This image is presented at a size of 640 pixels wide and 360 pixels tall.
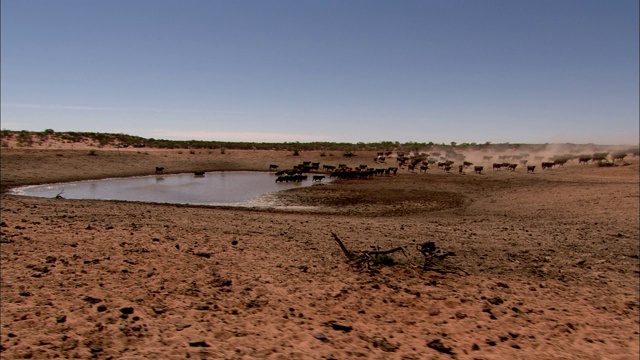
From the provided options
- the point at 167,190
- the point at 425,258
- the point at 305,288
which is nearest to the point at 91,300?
the point at 305,288

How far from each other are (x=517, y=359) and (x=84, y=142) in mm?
76555

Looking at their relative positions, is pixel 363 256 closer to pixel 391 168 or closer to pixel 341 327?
pixel 341 327

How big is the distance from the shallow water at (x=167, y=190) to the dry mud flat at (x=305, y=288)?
8001 millimetres

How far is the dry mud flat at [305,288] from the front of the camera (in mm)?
6008

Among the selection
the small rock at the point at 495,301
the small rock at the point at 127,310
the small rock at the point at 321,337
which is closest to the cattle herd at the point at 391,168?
the small rock at the point at 495,301

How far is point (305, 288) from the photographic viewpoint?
8.33m

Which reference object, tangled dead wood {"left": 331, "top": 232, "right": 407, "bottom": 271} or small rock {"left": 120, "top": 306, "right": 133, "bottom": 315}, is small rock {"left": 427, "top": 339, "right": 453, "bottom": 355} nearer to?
tangled dead wood {"left": 331, "top": 232, "right": 407, "bottom": 271}

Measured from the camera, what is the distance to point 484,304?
301 inches

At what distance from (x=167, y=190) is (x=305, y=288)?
23.9m

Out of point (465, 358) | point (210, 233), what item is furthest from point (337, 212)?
point (465, 358)

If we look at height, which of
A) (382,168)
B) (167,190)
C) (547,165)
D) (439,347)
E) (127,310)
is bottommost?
(167,190)

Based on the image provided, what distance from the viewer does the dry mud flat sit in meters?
6.01

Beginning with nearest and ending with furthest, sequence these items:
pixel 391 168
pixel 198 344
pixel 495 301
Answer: pixel 198 344
pixel 495 301
pixel 391 168

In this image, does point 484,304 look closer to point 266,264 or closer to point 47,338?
point 266,264
